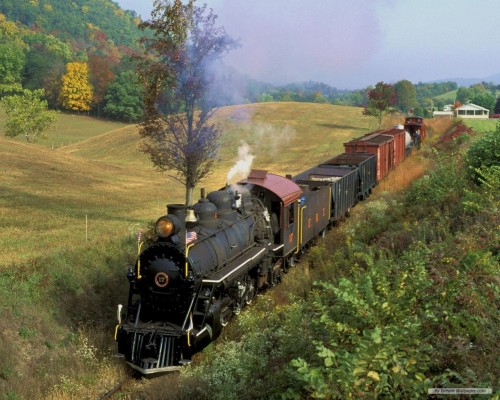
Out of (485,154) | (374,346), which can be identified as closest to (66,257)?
(374,346)

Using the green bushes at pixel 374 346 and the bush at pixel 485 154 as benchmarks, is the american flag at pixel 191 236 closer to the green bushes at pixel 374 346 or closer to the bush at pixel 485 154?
the green bushes at pixel 374 346

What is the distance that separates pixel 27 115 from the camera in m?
62.6

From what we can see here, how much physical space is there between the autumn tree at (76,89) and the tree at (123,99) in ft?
16.1

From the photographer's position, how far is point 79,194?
3416 cm

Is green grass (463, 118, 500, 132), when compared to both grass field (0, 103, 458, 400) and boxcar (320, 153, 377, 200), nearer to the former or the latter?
grass field (0, 103, 458, 400)

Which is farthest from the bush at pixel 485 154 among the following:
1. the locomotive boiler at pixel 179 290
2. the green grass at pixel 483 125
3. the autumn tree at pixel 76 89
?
the autumn tree at pixel 76 89

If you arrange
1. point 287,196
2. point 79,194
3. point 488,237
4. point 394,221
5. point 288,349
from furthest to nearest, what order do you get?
point 79,194 → point 394,221 → point 287,196 → point 488,237 → point 288,349

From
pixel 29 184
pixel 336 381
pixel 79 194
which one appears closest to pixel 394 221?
pixel 336 381

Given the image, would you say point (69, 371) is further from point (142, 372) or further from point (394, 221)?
point (394, 221)

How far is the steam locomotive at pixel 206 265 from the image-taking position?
37.4 ft

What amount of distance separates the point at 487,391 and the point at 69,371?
926cm

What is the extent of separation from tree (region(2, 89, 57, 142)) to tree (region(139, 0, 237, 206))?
156 feet

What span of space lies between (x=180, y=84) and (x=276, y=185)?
240 inches

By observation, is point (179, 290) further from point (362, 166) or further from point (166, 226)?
point (362, 166)
